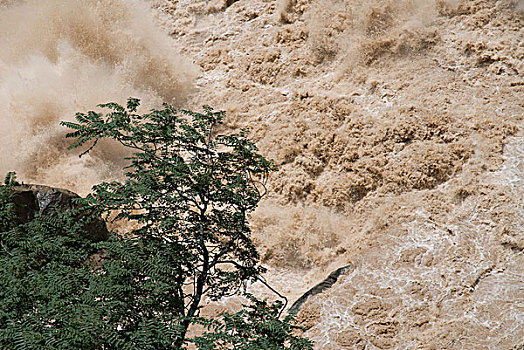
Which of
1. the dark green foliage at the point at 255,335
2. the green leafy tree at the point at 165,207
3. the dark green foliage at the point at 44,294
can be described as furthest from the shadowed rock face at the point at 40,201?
the dark green foliage at the point at 255,335

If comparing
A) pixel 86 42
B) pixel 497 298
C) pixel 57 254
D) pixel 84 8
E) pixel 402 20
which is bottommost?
pixel 497 298

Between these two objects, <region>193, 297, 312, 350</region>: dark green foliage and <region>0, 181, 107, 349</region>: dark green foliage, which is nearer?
<region>0, 181, 107, 349</region>: dark green foliage

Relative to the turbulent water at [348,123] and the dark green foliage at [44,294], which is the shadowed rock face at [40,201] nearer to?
the turbulent water at [348,123]

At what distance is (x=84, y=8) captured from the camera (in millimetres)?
10641

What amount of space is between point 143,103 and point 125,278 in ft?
21.3

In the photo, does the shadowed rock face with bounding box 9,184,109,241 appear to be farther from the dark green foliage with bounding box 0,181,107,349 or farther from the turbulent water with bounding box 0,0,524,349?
the dark green foliage with bounding box 0,181,107,349

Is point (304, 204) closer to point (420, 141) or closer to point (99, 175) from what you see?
point (420, 141)

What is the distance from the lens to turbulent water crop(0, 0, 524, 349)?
6078mm

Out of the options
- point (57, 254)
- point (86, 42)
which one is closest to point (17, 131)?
point (86, 42)

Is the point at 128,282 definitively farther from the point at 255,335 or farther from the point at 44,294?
the point at 255,335

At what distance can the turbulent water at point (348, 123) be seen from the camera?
608 cm

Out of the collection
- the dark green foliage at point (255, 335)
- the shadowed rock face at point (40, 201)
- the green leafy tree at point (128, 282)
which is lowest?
the dark green foliage at point (255, 335)

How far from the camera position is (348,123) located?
8.03 m

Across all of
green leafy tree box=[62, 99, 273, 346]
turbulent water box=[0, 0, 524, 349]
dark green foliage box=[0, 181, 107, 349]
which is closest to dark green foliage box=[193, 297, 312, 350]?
green leafy tree box=[62, 99, 273, 346]
